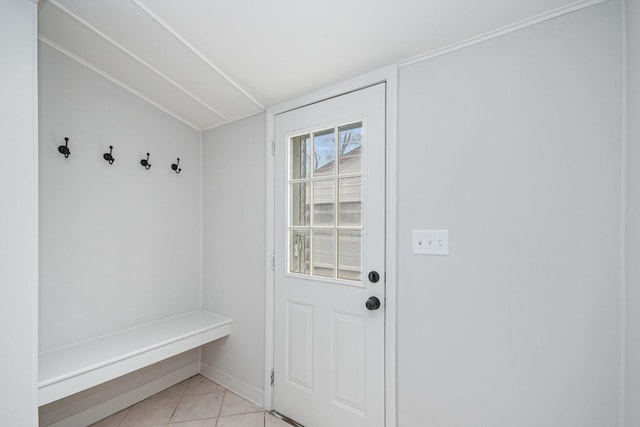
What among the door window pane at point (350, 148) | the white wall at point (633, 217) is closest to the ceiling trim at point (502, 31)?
the white wall at point (633, 217)

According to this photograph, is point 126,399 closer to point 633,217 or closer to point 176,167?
point 176,167

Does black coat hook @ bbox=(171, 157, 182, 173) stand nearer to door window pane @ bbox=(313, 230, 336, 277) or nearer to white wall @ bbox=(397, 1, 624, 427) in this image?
door window pane @ bbox=(313, 230, 336, 277)

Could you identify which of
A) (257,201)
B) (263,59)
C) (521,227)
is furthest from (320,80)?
(521,227)

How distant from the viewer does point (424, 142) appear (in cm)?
139

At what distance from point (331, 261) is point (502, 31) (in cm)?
137

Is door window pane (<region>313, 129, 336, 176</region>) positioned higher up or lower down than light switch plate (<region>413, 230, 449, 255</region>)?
higher up

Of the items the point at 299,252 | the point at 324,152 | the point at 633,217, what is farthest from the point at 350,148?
the point at 633,217

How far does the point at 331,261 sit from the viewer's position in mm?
1719

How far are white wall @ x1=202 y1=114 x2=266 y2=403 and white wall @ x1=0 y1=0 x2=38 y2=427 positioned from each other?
3.80 ft

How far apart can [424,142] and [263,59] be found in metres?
0.99

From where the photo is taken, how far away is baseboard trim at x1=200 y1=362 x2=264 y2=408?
2062 millimetres

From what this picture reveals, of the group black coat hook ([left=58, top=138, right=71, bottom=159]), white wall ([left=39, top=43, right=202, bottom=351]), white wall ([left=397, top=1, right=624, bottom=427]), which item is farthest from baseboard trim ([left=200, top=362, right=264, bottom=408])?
black coat hook ([left=58, top=138, right=71, bottom=159])

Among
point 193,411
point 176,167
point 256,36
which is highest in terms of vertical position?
point 256,36

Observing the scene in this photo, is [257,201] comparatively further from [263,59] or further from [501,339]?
[501,339]
